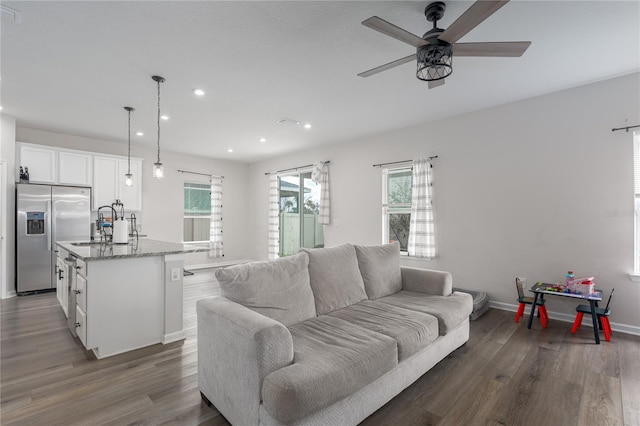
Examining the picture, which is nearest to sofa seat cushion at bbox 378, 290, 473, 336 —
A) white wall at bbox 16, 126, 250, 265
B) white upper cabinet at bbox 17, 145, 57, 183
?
white wall at bbox 16, 126, 250, 265

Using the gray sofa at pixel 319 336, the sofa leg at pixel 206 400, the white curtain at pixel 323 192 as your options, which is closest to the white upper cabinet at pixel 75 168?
the white curtain at pixel 323 192

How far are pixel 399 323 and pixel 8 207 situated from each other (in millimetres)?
6035

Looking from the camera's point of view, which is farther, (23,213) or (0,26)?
(23,213)

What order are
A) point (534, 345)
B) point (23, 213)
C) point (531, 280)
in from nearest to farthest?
1. point (534, 345)
2. point (531, 280)
3. point (23, 213)

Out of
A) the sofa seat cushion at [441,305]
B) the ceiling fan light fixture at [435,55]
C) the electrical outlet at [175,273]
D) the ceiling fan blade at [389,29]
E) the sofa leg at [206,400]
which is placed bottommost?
the sofa leg at [206,400]

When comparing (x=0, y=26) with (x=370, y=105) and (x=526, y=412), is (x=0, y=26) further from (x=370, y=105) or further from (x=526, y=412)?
(x=526, y=412)

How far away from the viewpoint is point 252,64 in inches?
119

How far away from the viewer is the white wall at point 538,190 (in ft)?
11.0

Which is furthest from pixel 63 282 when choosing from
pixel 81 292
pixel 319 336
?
pixel 319 336

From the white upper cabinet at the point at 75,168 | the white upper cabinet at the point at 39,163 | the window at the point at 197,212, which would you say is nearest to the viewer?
the white upper cabinet at the point at 39,163

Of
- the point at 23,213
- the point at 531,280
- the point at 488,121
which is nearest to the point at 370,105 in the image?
the point at 488,121

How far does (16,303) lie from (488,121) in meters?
7.11

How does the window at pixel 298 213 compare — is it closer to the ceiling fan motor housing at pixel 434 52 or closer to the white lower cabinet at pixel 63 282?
the white lower cabinet at pixel 63 282

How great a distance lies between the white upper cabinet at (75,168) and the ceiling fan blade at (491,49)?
617cm
